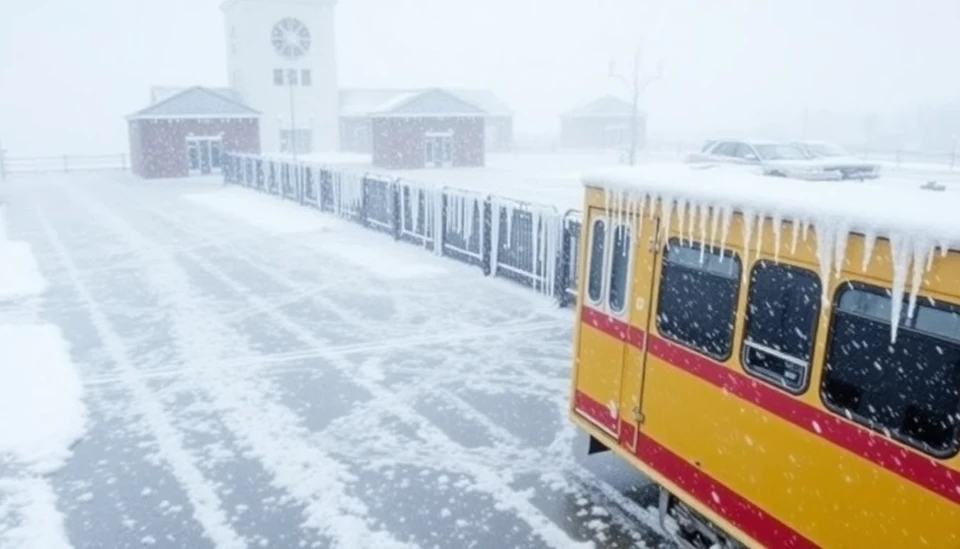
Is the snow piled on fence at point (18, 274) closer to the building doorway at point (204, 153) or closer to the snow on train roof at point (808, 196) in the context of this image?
the snow on train roof at point (808, 196)

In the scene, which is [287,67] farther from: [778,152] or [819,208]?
[819,208]

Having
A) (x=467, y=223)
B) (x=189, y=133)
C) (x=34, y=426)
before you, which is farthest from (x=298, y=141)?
(x=34, y=426)

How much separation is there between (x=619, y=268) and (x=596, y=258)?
330mm

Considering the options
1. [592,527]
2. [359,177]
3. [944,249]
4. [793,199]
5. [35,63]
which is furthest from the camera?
[35,63]

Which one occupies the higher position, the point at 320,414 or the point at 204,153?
the point at 204,153

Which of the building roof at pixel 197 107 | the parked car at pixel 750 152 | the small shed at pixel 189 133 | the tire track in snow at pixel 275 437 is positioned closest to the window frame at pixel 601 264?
the tire track in snow at pixel 275 437

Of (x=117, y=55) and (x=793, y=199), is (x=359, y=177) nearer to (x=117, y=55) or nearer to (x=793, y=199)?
(x=793, y=199)

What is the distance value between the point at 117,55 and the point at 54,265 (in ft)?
646

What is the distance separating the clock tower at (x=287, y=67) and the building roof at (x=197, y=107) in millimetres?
12498

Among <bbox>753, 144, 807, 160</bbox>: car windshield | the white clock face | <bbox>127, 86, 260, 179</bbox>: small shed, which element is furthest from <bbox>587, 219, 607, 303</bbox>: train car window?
the white clock face

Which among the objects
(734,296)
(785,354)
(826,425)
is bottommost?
(826,425)

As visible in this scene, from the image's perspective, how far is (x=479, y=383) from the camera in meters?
9.28

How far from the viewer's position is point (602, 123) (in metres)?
68.4

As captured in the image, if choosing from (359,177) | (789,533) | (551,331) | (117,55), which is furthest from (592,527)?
(117,55)
